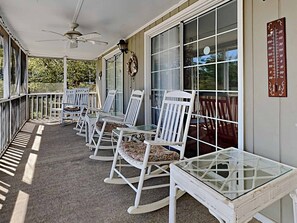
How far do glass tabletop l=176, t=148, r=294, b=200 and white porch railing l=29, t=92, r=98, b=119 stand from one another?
22.7 ft

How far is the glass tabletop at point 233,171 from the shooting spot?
48.1 inches

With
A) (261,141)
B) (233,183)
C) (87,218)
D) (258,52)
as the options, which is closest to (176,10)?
(258,52)

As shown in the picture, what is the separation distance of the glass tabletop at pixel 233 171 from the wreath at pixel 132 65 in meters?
3.11

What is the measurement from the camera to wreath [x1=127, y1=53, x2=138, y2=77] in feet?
14.7

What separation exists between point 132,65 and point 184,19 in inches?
72.6

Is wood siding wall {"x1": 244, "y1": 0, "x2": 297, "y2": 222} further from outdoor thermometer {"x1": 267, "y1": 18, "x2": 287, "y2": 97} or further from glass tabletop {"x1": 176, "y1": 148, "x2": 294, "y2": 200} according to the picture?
glass tabletop {"x1": 176, "y1": 148, "x2": 294, "y2": 200}

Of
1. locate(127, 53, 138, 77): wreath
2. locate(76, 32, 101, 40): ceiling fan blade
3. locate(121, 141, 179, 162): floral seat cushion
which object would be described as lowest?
locate(121, 141, 179, 162): floral seat cushion

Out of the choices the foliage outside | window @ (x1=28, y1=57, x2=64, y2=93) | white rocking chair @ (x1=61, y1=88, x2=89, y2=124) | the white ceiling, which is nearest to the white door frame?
the white ceiling

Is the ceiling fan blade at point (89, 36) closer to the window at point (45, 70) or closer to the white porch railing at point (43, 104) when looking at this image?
the white porch railing at point (43, 104)

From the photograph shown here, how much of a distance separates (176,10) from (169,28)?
0.38 m

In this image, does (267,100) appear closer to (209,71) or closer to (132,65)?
(209,71)

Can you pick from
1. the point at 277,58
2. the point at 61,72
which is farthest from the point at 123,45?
the point at 61,72

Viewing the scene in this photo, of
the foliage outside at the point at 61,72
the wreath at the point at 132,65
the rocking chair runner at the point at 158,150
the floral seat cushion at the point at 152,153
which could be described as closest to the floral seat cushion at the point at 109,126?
the rocking chair runner at the point at 158,150

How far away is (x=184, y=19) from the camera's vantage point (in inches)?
119
